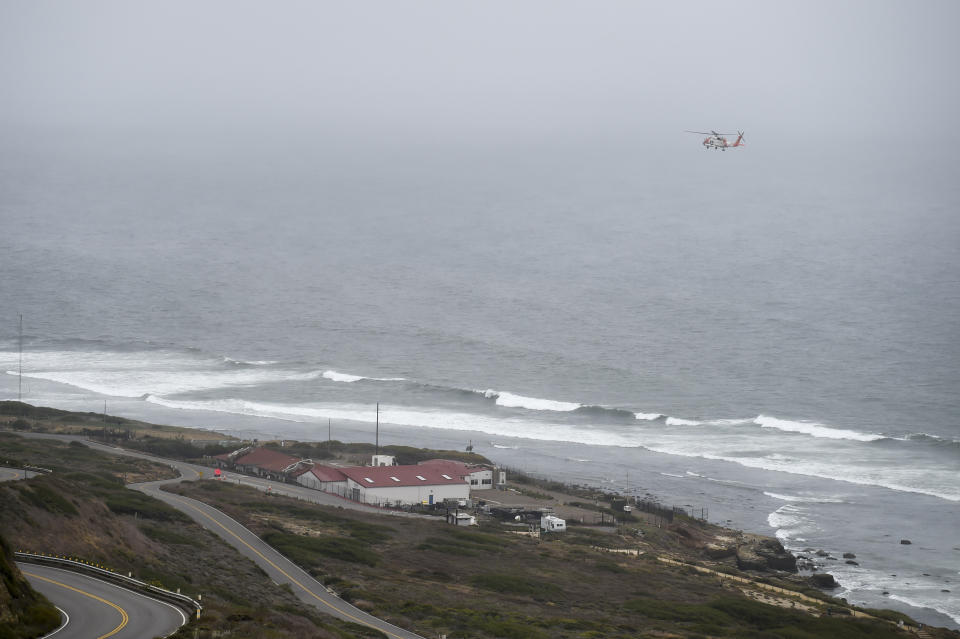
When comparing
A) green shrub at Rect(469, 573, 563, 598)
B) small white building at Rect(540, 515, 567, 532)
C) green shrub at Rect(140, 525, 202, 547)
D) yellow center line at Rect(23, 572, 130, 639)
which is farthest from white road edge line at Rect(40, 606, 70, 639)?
small white building at Rect(540, 515, 567, 532)

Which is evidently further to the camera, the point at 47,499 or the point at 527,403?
the point at 527,403

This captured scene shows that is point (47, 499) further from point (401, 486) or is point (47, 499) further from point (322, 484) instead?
point (322, 484)

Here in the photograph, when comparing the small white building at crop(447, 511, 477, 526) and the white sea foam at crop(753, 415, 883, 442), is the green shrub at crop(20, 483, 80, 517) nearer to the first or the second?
the small white building at crop(447, 511, 477, 526)

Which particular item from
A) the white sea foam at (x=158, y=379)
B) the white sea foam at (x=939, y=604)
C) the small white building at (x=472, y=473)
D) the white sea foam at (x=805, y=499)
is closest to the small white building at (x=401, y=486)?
the small white building at (x=472, y=473)

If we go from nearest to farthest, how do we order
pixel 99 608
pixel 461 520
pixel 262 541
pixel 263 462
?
pixel 99 608, pixel 262 541, pixel 461 520, pixel 263 462

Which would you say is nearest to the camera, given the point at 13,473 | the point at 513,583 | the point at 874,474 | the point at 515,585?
the point at 515,585

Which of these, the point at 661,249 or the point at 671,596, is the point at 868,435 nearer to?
the point at 671,596

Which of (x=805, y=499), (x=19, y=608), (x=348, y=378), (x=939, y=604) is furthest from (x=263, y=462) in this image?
(x=348, y=378)
